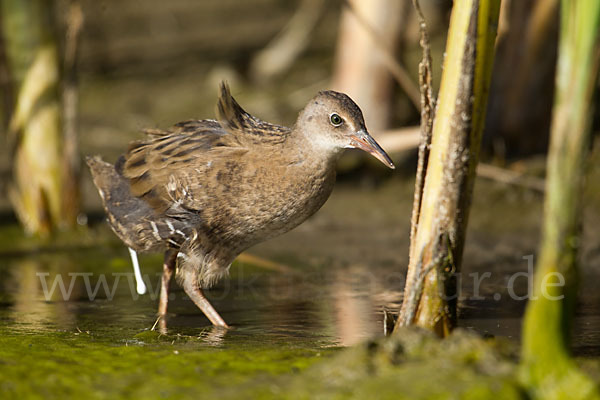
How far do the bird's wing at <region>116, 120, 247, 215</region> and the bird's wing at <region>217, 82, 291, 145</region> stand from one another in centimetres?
5

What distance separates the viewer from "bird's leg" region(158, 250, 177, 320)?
5434 mm

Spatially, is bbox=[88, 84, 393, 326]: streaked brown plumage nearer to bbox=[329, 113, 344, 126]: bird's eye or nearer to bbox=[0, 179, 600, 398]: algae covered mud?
bbox=[329, 113, 344, 126]: bird's eye

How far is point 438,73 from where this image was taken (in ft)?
32.9

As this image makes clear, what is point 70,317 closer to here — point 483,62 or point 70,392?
point 70,392

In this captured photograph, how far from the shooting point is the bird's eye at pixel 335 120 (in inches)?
200

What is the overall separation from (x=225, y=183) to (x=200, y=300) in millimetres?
706

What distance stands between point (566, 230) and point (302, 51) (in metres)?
8.95

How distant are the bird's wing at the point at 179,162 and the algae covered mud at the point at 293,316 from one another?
0.70 m

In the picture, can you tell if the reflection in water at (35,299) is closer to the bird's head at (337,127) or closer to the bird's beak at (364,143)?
the bird's head at (337,127)

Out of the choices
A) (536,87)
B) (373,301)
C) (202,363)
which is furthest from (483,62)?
(536,87)

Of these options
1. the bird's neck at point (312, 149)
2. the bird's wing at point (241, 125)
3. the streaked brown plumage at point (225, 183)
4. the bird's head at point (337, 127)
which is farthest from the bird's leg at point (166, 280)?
the bird's head at point (337, 127)

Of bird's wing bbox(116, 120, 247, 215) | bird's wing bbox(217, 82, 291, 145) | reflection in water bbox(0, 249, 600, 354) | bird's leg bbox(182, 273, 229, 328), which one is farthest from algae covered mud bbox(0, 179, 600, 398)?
bird's wing bbox(217, 82, 291, 145)

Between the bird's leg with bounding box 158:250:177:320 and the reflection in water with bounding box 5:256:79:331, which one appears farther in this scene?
the bird's leg with bounding box 158:250:177:320

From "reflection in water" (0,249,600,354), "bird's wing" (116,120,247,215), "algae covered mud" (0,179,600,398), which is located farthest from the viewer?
"bird's wing" (116,120,247,215)
